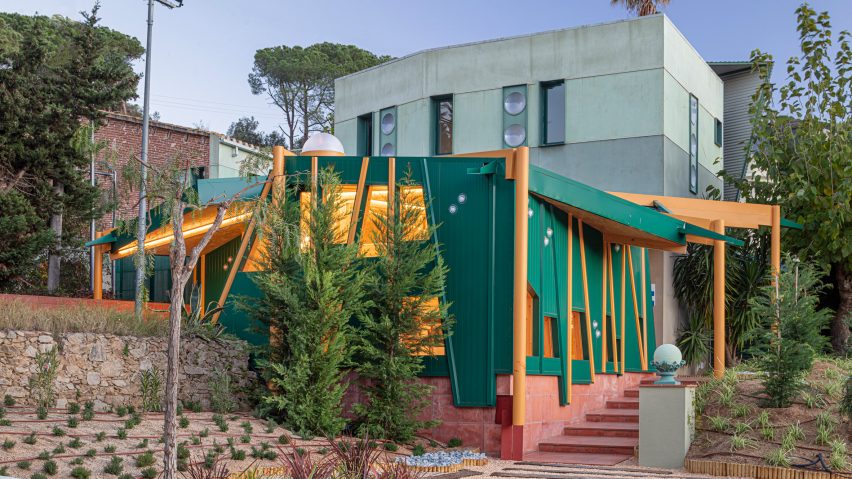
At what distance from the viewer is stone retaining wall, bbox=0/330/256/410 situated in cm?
1180

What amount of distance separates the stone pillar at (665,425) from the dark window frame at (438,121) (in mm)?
9535

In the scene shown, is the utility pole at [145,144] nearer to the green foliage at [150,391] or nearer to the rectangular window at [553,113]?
the green foliage at [150,391]

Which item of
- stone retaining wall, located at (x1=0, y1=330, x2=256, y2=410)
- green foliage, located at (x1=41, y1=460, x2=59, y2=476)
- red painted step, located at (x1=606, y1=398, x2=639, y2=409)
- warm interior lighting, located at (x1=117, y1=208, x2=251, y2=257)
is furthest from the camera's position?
warm interior lighting, located at (x1=117, y1=208, x2=251, y2=257)

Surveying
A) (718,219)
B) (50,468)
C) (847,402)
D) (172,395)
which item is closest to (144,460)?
(50,468)

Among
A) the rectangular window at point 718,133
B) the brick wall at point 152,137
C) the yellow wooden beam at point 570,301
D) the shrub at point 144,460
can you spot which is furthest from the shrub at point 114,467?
the brick wall at point 152,137

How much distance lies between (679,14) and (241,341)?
17990mm

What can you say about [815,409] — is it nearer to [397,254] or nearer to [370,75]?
[397,254]

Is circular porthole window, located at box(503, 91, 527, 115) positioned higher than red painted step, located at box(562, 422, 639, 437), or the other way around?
circular porthole window, located at box(503, 91, 527, 115)

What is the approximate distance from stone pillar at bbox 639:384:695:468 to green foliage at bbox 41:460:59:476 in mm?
6929

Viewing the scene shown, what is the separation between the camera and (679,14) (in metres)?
26.8

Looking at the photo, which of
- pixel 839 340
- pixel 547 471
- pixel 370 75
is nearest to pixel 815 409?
pixel 547 471

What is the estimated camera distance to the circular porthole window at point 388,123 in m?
21.4

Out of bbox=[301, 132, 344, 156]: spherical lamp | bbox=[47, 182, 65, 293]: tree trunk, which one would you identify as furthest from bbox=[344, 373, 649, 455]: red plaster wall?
bbox=[47, 182, 65, 293]: tree trunk

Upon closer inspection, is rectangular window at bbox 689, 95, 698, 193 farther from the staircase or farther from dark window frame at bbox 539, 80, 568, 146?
the staircase
